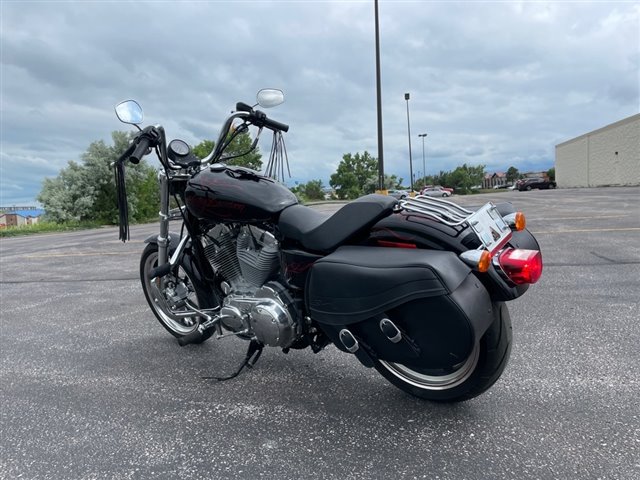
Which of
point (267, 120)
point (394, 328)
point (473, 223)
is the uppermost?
point (267, 120)

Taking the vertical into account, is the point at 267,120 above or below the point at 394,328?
above

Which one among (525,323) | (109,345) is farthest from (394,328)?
(109,345)

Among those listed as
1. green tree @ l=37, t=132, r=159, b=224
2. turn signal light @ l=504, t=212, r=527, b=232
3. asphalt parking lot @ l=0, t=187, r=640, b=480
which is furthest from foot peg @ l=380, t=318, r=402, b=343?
green tree @ l=37, t=132, r=159, b=224

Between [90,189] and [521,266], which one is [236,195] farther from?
[90,189]

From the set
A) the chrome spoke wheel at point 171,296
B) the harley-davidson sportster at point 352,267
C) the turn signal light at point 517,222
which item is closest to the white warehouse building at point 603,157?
the turn signal light at point 517,222

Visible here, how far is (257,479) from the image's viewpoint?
185 cm

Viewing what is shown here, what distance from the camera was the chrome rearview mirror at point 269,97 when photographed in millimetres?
2779

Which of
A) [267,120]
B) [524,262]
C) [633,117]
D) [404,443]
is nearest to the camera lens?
[524,262]

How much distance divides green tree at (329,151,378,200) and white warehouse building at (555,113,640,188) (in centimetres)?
1959

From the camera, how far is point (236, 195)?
2.39 metres

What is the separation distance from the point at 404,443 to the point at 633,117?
41.7 meters

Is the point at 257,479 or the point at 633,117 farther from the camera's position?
the point at 633,117

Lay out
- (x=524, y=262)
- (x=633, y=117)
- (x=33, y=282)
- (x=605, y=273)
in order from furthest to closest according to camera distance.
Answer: (x=633, y=117) → (x=33, y=282) → (x=605, y=273) → (x=524, y=262)

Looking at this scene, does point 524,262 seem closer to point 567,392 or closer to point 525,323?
point 567,392
